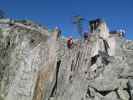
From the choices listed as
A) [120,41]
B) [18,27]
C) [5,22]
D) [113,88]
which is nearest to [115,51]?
[120,41]

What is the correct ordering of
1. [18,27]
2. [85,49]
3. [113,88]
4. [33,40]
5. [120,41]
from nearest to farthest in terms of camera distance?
[113,88] → [85,49] → [33,40] → [18,27] → [120,41]

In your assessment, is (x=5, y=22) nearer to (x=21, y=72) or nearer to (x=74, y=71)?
(x=21, y=72)

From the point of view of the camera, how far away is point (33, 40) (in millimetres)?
15633

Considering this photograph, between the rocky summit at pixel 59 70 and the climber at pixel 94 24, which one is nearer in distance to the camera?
the rocky summit at pixel 59 70

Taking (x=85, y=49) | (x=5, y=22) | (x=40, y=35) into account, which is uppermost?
(x=5, y=22)

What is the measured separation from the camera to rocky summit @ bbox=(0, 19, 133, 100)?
13234 mm

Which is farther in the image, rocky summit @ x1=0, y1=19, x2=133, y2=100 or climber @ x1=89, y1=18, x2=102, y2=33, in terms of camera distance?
climber @ x1=89, y1=18, x2=102, y2=33

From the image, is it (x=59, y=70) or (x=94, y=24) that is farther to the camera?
(x=94, y=24)

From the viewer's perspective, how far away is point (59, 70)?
13750 mm

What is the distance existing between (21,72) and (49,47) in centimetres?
220

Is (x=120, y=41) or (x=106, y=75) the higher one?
Answer: (x=120, y=41)

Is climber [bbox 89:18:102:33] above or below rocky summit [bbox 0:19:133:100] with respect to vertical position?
above

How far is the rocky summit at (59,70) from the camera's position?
43.4 ft

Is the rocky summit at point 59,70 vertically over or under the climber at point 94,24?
under
